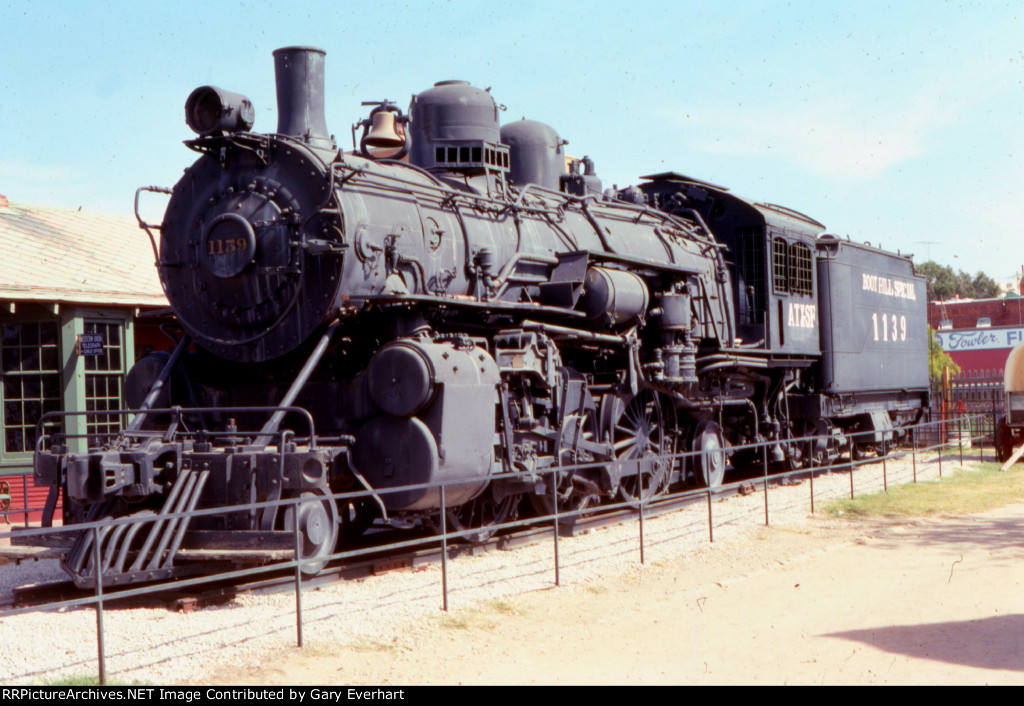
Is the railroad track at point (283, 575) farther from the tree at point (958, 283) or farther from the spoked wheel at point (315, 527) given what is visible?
the tree at point (958, 283)

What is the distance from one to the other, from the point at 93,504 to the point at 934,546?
24.4ft

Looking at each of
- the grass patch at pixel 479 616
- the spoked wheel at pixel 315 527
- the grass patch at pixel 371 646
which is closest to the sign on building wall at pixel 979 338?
the grass patch at pixel 479 616

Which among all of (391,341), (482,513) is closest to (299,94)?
(391,341)

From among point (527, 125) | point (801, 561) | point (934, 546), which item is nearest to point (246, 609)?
point (801, 561)

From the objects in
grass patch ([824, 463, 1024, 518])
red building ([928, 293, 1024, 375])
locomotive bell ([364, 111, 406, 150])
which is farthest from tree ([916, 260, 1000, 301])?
locomotive bell ([364, 111, 406, 150])

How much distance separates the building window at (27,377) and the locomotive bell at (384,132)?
6.43 m

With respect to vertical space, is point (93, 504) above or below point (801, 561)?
above

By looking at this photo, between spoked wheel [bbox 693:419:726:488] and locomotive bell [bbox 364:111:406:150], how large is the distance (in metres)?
5.41

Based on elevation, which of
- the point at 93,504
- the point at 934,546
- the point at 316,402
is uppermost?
the point at 316,402

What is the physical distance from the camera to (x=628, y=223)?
13.0 metres

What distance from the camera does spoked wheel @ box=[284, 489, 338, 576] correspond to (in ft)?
25.6

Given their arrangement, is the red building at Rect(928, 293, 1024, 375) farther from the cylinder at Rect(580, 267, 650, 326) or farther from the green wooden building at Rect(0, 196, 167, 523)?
the green wooden building at Rect(0, 196, 167, 523)
